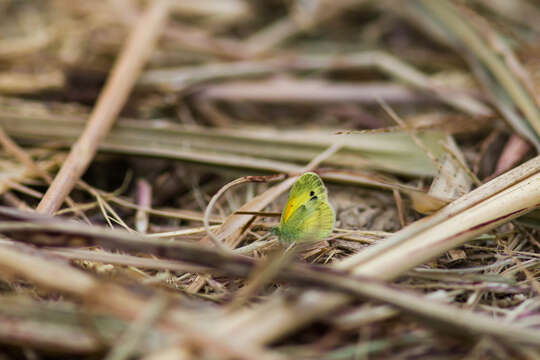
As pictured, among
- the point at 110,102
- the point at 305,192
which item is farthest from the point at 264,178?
the point at 110,102

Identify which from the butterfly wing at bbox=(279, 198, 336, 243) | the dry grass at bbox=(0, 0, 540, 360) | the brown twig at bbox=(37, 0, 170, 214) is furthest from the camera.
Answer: the brown twig at bbox=(37, 0, 170, 214)

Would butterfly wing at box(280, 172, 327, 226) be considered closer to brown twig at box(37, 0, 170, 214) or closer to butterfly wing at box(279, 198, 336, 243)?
butterfly wing at box(279, 198, 336, 243)

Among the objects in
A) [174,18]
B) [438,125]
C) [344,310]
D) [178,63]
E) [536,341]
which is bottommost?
[536,341]

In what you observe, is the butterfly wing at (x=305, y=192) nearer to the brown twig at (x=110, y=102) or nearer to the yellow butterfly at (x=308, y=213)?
the yellow butterfly at (x=308, y=213)

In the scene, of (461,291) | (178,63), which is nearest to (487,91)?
(461,291)

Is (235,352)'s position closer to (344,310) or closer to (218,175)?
(344,310)

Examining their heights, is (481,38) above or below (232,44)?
below

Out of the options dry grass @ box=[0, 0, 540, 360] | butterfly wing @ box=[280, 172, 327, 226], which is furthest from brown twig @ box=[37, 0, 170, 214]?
butterfly wing @ box=[280, 172, 327, 226]

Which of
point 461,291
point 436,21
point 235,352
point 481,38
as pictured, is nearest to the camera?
point 235,352
